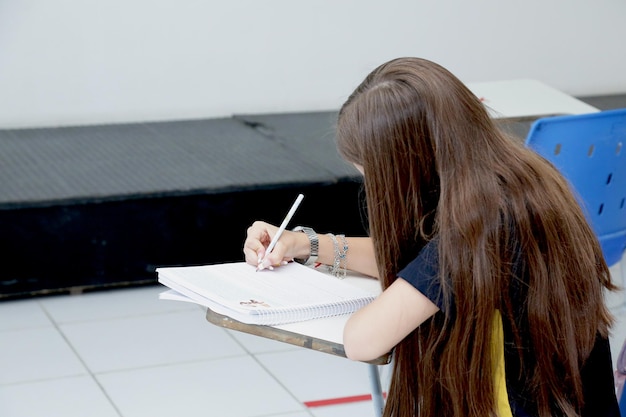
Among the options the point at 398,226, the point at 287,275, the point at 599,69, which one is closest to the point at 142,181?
the point at 287,275

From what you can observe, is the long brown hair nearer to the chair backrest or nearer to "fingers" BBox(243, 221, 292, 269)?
"fingers" BBox(243, 221, 292, 269)

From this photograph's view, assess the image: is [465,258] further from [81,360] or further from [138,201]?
[138,201]

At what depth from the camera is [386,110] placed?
4.26 ft

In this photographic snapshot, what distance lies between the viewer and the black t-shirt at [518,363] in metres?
1.28

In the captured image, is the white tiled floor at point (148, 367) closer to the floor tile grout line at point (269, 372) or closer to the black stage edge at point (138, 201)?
the floor tile grout line at point (269, 372)

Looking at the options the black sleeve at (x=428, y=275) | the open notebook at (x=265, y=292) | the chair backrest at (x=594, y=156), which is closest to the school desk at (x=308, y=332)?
the open notebook at (x=265, y=292)

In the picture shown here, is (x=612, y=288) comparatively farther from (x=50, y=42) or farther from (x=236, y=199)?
(x=50, y=42)

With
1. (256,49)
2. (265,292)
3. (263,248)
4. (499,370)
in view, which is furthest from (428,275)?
(256,49)

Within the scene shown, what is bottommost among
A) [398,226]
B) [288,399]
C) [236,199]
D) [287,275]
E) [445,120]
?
[288,399]

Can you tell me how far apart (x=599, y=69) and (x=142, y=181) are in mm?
2449

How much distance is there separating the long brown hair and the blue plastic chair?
2.63ft

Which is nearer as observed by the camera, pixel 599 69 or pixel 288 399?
pixel 288 399

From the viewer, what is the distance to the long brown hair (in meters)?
1.27

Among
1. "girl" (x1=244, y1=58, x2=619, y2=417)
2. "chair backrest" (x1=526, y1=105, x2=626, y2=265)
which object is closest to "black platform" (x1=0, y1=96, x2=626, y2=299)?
"chair backrest" (x1=526, y1=105, x2=626, y2=265)
